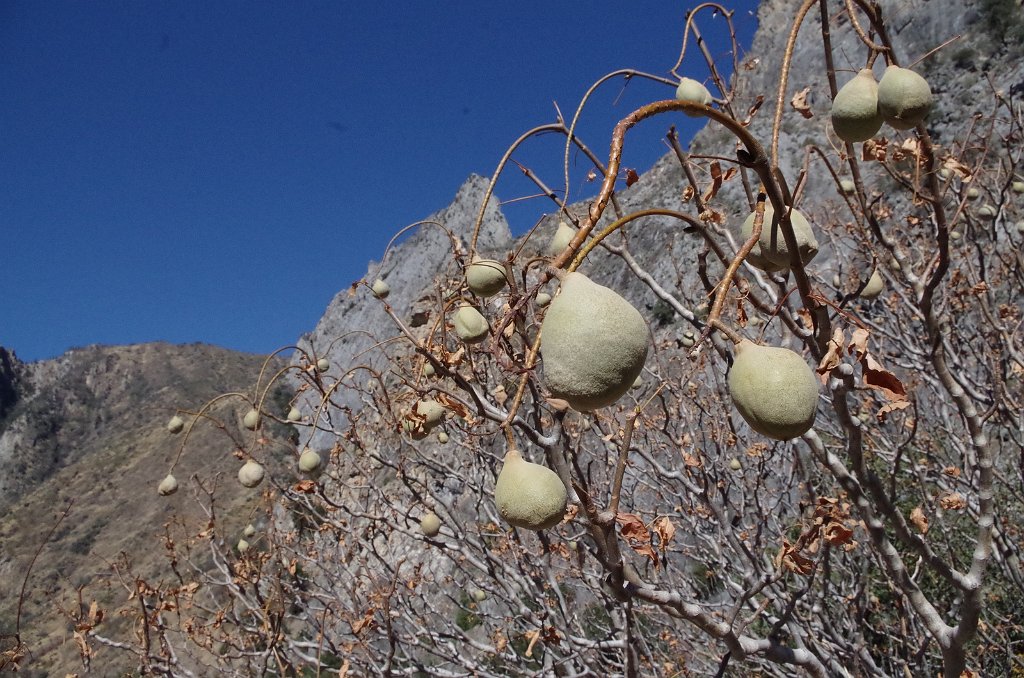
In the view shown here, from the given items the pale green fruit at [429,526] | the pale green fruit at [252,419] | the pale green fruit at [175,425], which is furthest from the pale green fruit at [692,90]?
the pale green fruit at [175,425]

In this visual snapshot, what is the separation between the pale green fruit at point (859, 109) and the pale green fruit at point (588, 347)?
860 mm

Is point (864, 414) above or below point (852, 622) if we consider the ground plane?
above

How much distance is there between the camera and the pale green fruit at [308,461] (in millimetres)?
3320

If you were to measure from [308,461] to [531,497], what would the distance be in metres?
2.50

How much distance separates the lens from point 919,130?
1.55m

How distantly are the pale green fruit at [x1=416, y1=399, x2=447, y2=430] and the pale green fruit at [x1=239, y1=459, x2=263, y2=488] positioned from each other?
1646mm

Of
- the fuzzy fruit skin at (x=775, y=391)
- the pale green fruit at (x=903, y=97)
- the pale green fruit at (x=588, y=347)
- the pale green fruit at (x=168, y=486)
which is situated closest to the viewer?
the pale green fruit at (x=588, y=347)

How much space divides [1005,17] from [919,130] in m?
25.2

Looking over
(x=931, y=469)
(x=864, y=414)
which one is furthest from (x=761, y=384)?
(x=931, y=469)

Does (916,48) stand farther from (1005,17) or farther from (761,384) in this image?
A: (761,384)

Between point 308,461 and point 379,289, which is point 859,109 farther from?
point 308,461

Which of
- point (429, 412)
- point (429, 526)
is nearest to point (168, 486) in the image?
point (429, 526)

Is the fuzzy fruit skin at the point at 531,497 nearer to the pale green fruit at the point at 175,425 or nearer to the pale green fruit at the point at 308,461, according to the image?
the pale green fruit at the point at 308,461

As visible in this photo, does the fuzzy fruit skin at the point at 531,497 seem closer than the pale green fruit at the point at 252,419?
Yes
